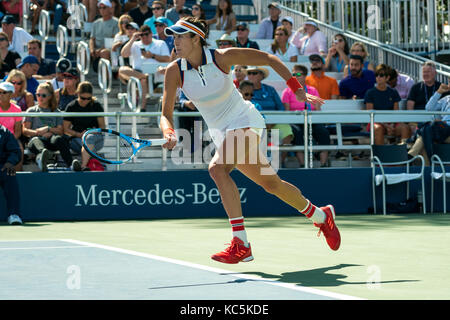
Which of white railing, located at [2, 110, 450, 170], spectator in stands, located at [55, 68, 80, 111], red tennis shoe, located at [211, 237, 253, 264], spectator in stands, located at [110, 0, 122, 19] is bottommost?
red tennis shoe, located at [211, 237, 253, 264]

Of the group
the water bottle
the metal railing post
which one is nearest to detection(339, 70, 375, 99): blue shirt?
the water bottle

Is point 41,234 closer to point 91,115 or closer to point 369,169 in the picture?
point 91,115

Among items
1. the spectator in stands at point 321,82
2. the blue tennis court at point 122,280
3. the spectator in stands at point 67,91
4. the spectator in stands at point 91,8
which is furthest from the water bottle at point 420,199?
the spectator in stands at point 91,8

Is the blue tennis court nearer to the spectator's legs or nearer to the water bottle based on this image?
the spectator's legs

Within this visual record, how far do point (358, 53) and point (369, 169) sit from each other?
3.31m

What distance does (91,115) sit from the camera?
12430 mm

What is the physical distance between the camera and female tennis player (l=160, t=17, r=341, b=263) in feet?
24.1

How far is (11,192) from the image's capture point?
12203 millimetres

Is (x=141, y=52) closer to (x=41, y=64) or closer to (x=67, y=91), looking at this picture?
(x=41, y=64)

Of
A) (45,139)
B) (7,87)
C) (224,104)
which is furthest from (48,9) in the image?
(224,104)

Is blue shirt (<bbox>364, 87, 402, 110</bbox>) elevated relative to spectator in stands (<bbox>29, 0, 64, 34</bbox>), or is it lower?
lower

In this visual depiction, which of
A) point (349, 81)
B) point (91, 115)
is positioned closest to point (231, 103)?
point (91, 115)

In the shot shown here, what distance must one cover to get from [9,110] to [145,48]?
3.65 m

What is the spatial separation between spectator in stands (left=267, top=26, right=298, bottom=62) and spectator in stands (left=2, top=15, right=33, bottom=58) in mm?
4726
